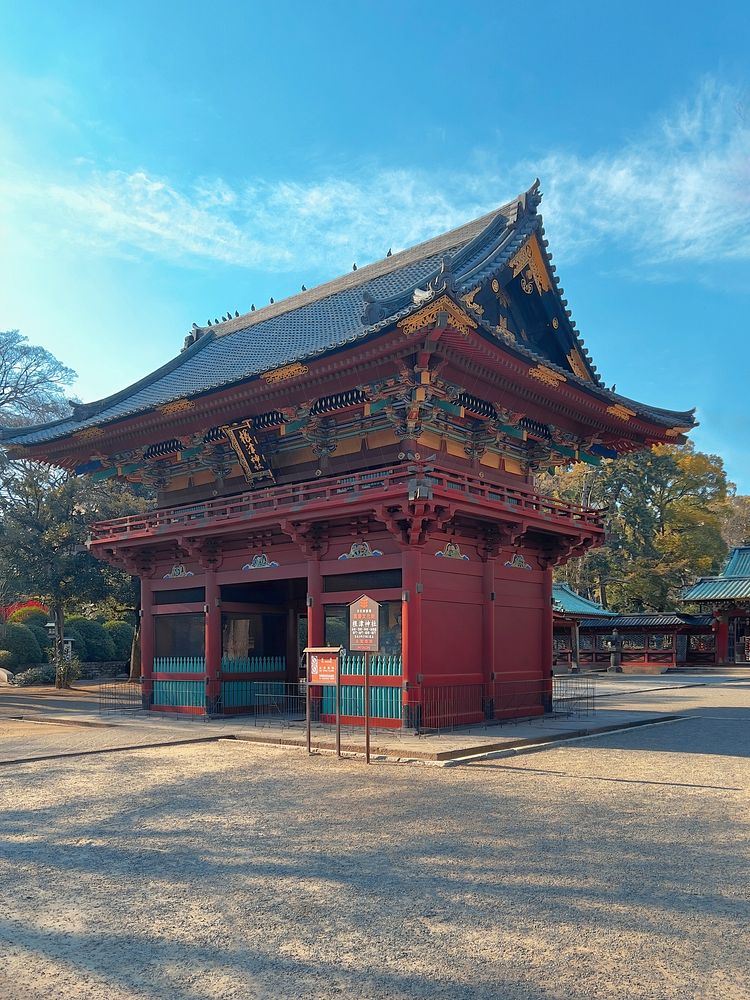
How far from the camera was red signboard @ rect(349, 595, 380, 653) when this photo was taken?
47.4 feet

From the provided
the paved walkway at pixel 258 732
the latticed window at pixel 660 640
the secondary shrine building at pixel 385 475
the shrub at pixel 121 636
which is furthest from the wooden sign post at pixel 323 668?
the latticed window at pixel 660 640

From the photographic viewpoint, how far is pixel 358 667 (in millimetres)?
18219

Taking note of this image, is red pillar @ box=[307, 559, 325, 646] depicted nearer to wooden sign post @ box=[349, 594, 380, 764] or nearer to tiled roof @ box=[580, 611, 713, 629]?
wooden sign post @ box=[349, 594, 380, 764]

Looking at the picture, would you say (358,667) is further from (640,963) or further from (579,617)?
(579,617)

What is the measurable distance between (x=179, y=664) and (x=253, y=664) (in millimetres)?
2129

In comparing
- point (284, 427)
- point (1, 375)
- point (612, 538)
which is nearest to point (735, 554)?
point (612, 538)

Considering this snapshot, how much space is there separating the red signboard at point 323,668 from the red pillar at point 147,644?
10.2 metres

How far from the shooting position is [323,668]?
14.8 meters

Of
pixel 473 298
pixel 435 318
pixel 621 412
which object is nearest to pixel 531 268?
pixel 473 298

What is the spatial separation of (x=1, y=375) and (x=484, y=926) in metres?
44.1

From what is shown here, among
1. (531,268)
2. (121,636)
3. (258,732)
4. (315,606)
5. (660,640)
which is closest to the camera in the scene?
(258,732)

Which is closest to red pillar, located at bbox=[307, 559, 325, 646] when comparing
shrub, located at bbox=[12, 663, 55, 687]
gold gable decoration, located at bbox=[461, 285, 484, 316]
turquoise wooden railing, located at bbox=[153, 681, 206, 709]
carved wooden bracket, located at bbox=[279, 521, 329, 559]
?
carved wooden bracket, located at bbox=[279, 521, 329, 559]

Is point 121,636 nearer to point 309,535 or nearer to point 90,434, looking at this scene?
point 90,434

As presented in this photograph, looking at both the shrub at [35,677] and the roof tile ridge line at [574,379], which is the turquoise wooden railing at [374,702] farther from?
the shrub at [35,677]
